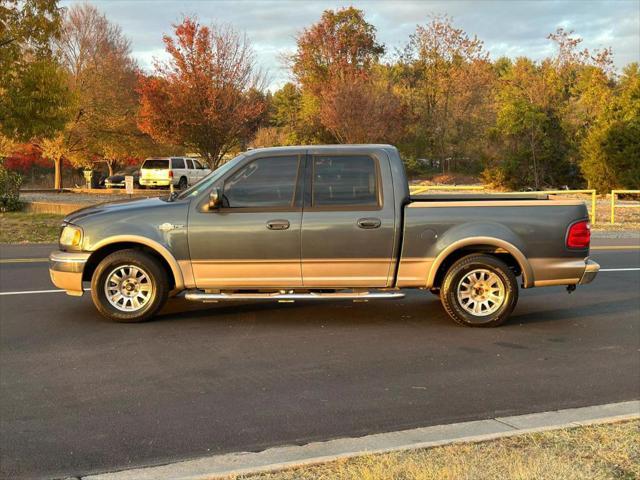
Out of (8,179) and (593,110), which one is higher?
(593,110)

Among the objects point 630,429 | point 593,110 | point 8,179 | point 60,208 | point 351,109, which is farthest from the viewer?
point 593,110

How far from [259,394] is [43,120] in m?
14.8

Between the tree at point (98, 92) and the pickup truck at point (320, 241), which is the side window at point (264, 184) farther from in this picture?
the tree at point (98, 92)

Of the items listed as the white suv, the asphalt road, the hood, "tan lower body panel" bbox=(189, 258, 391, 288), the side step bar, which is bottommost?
the asphalt road

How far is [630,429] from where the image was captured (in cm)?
429

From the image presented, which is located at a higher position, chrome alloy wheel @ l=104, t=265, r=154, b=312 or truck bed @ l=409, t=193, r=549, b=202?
truck bed @ l=409, t=193, r=549, b=202

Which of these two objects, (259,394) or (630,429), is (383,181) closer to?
(259,394)

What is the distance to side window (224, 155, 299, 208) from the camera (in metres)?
7.30

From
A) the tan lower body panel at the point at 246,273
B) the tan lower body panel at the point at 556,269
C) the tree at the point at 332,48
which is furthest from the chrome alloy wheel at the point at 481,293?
the tree at the point at 332,48

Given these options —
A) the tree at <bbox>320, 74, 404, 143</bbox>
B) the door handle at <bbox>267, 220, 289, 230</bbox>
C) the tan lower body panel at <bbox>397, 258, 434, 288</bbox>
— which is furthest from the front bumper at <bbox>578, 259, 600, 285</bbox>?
the tree at <bbox>320, 74, 404, 143</bbox>

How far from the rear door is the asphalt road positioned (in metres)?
0.62

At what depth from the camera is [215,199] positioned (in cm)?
711

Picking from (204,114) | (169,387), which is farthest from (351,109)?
(169,387)

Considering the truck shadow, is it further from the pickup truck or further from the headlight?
the headlight
